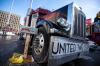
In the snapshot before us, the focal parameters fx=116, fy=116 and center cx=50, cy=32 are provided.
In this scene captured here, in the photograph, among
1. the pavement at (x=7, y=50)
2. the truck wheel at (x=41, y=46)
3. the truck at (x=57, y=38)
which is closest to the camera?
the truck at (x=57, y=38)

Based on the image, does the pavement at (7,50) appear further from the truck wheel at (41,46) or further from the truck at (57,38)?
the truck at (57,38)

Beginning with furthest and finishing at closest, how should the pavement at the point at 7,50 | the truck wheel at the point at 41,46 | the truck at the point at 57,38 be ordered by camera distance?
the pavement at the point at 7,50 < the truck wheel at the point at 41,46 < the truck at the point at 57,38

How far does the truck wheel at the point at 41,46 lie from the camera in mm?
2086

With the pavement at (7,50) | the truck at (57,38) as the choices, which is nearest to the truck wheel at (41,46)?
the truck at (57,38)

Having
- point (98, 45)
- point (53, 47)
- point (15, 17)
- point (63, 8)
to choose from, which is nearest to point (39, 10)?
point (63, 8)

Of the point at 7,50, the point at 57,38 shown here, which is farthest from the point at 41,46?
the point at 7,50

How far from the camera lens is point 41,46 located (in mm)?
2180

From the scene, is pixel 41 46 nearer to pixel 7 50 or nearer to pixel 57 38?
pixel 57 38

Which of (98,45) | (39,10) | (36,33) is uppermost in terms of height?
(39,10)

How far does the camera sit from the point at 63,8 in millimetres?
2584

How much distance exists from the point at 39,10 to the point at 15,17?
2132 inches

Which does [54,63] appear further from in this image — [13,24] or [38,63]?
[13,24]

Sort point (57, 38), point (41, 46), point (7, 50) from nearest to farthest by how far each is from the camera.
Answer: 1. point (57, 38)
2. point (41, 46)
3. point (7, 50)

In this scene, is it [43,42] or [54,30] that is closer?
[54,30]
